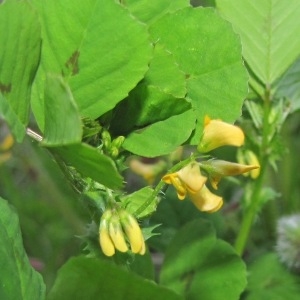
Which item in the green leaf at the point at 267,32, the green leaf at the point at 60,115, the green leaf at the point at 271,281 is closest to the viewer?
the green leaf at the point at 60,115

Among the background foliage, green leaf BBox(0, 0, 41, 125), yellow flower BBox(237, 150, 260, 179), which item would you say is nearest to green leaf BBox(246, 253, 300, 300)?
the background foliage

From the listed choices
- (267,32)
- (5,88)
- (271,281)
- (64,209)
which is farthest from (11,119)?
(64,209)

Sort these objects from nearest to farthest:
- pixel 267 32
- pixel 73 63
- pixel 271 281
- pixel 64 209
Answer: pixel 73 63
pixel 267 32
pixel 271 281
pixel 64 209

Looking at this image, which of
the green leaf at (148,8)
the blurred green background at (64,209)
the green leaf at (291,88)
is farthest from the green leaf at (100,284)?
the blurred green background at (64,209)

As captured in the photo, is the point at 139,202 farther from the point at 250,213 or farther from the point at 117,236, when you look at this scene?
the point at 250,213

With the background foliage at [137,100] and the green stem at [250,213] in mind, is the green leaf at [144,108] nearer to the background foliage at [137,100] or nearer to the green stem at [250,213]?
the background foliage at [137,100]

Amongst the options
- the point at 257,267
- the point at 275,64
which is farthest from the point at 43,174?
the point at 275,64
